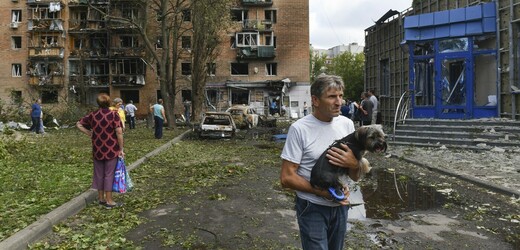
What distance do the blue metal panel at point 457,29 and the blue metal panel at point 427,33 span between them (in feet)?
2.53

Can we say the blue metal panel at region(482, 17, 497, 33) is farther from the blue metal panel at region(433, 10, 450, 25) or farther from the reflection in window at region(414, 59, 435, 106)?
the reflection in window at region(414, 59, 435, 106)

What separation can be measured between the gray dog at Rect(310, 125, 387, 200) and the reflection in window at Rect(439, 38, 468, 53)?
16.4 meters

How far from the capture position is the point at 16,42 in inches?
1973

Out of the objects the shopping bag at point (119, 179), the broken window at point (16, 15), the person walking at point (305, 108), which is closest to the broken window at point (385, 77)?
the shopping bag at point (119, 179)

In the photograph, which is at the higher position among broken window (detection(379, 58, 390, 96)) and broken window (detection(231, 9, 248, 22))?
broken window (detection(231, 9, 248, 22))

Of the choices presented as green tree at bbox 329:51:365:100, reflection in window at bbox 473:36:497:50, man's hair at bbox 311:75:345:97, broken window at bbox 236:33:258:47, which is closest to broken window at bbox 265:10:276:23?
broken window at bbox 236:33:258:47

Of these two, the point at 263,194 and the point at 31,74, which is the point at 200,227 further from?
the point at 31,74

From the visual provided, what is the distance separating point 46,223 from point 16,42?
172 ft

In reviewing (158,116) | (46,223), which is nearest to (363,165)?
(46,223)

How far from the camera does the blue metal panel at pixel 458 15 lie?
1691cm

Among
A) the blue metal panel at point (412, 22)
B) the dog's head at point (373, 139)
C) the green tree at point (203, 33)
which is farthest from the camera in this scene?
the green tree at point (203, 33)

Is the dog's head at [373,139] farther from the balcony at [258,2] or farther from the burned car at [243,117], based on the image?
the balcony at [258,2]

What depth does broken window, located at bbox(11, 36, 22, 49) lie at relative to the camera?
49931 mm

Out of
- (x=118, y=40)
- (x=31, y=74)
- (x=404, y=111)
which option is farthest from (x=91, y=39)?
(x=404, y=111)
